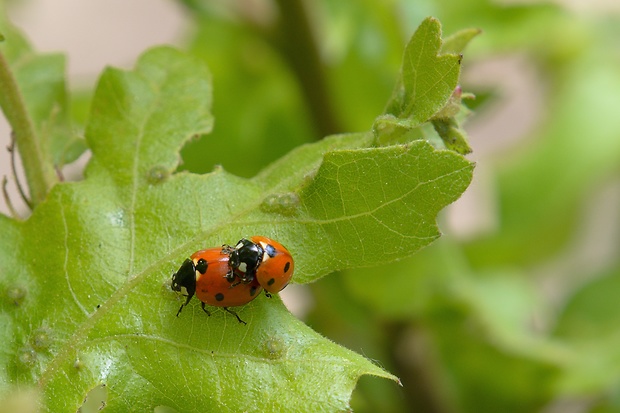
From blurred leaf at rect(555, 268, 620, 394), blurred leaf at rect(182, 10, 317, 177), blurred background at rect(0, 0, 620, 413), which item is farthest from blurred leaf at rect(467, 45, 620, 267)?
blurred leaf at rect(182, 10, 317, 177)

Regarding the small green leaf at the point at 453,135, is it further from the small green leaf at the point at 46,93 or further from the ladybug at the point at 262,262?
the small green leaf at the point at 46,93

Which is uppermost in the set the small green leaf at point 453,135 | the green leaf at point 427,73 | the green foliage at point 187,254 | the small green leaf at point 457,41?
the small green leaf at point 457,41

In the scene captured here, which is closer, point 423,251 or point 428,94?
point 428,94

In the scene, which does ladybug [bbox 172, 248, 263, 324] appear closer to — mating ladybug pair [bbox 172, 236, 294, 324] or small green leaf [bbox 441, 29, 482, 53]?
mating ladybug pair [bbox 172, 236, 294, 324]

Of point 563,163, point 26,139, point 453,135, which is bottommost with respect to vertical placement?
point 26,139

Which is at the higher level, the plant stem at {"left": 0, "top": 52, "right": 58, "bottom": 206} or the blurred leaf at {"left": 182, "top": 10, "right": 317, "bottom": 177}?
the blurred leaf at {"left": 182, "top": 10, "right": 317, "bottom": 177}

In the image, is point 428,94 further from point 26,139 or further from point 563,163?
point 563,163

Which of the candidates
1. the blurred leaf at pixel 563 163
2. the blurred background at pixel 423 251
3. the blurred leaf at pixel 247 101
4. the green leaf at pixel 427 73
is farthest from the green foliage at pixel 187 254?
the blurred leaf at pixel 563 163

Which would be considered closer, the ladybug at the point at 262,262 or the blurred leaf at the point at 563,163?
the ladybug at the point at 262,262

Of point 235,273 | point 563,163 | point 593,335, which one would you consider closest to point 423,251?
point 593,335
